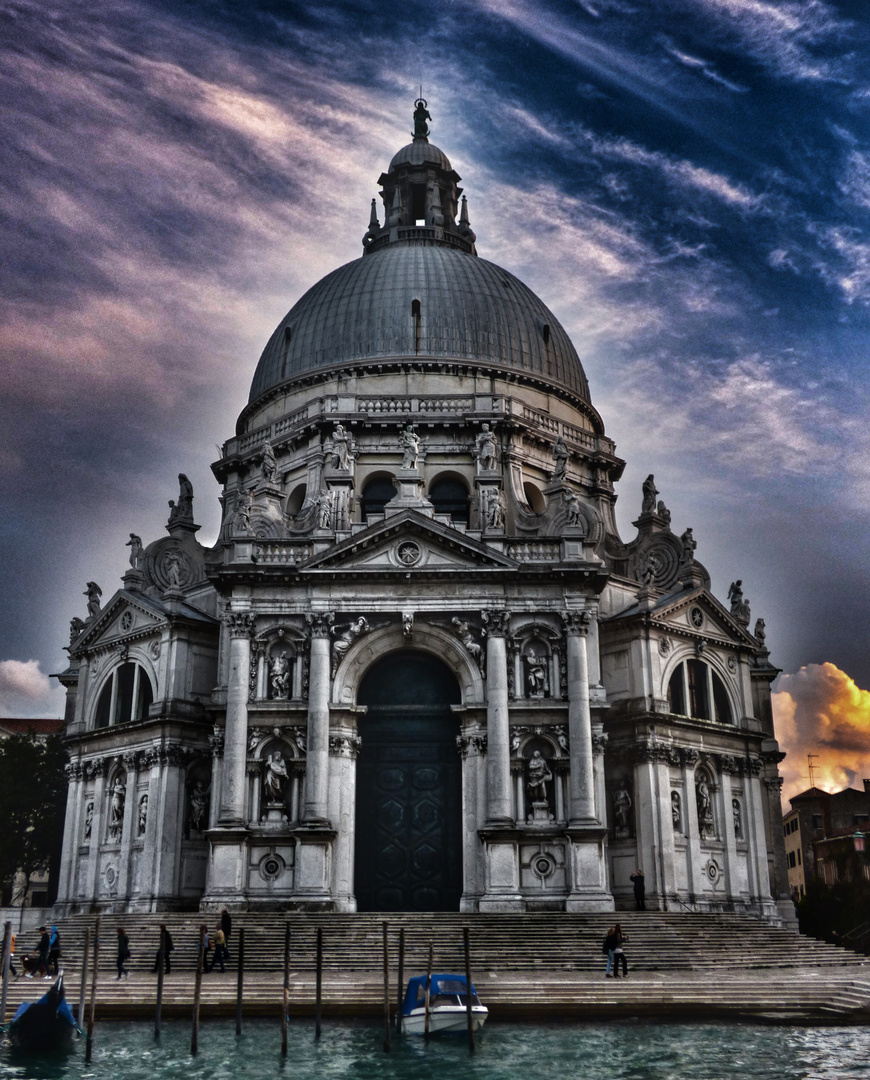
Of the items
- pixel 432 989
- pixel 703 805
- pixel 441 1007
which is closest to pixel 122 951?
pixel 432 989

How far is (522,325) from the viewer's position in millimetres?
51969

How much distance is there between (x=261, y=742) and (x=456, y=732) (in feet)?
20.3

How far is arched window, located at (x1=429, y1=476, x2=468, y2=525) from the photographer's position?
153 feet

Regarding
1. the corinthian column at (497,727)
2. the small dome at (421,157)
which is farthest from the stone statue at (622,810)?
the small dome at (421,157)

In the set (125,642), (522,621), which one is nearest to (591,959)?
(522,621)

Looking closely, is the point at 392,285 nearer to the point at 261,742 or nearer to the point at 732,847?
the point at 261,742

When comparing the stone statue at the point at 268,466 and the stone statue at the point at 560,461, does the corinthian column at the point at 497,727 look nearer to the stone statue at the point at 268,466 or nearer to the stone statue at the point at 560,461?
the stone statue at the point at 560,461

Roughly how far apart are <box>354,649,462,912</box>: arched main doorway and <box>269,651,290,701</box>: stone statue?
2597mm

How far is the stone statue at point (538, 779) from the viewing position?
3769 cm

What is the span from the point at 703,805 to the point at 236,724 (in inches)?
673

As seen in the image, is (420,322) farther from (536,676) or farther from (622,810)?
(622,810)

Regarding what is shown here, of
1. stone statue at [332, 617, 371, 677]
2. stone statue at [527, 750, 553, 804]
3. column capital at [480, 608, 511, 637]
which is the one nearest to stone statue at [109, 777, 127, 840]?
stone statue at [332, 617, 371, 677]

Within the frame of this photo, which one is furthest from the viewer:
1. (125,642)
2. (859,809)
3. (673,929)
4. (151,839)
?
(859,809)

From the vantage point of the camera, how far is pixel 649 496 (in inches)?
2003
